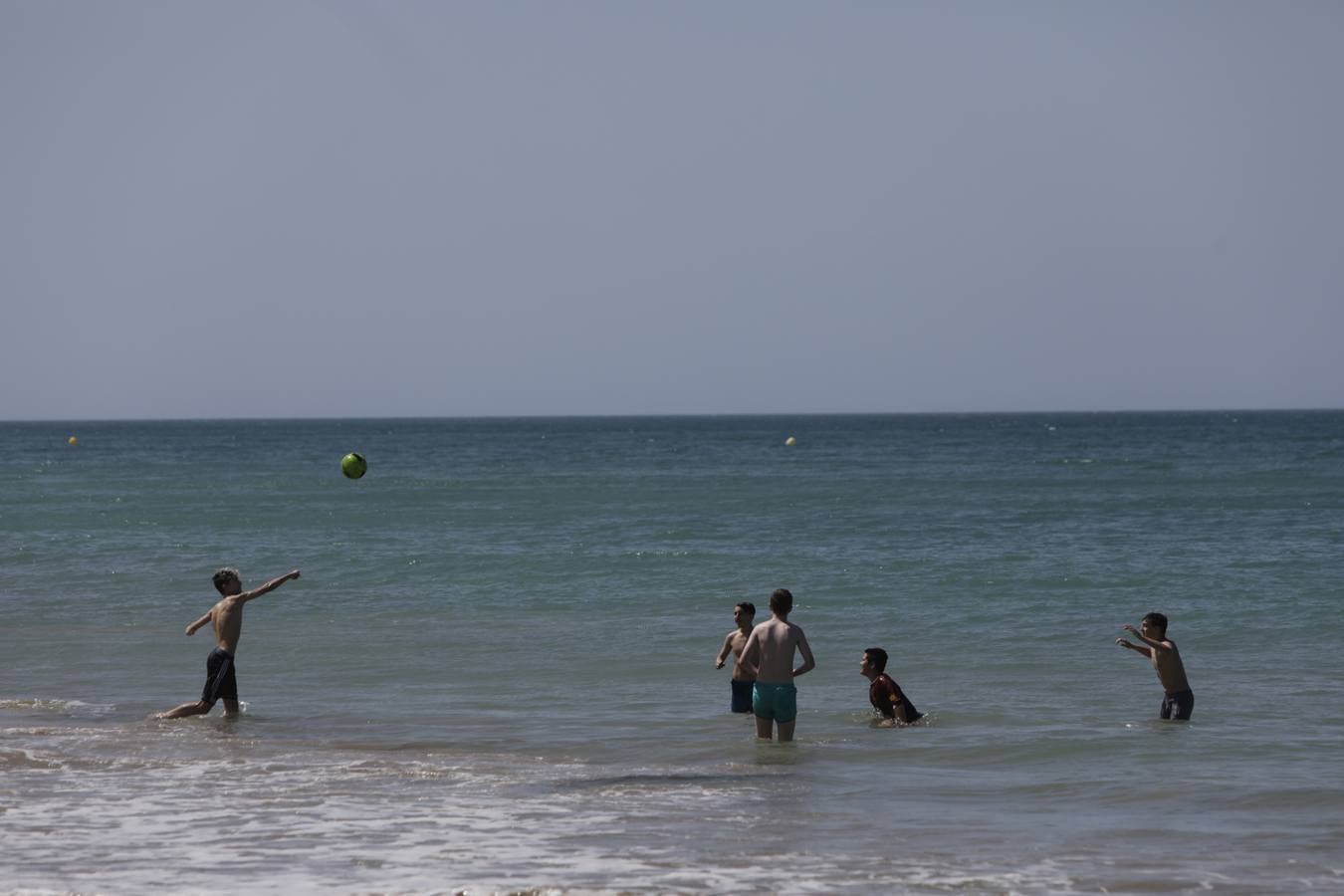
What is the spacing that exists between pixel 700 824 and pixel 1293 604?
13148 mm

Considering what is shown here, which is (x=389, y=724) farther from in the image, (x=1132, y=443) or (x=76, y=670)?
(x=1132, y=443)

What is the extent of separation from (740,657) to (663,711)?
5.63 ft

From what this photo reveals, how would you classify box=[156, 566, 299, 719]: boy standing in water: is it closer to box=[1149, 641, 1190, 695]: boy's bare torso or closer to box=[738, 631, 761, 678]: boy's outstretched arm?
box=[738, 631, 761, 678]: boy's outstretched arm

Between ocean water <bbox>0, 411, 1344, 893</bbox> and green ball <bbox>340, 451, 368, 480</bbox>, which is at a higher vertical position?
green ball <bbox>340, 451, 368, 480</bbox>

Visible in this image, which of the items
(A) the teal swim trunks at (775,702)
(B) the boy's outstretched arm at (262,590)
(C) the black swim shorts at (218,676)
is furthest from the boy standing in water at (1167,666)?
(C) the black swim shorts at (218,676)

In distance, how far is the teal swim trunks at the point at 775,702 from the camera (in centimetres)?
1171

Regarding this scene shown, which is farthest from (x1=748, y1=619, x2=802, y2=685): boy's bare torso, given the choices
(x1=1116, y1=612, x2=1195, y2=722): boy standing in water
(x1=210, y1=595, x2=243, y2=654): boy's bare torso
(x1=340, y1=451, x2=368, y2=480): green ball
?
(x1=340, y1=451, x2=368, y2=480): green ball

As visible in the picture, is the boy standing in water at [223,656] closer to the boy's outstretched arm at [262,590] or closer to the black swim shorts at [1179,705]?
the boy's outstretched arm at [262,590]

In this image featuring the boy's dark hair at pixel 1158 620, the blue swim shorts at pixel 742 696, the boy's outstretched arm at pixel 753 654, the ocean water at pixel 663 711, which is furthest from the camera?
the blue swim shorts at pixel 742 696

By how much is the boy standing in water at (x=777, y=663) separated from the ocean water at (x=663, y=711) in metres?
0.33

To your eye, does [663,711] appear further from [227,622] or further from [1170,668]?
[1170,668]

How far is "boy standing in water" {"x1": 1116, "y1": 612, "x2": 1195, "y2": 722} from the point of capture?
41.2 ft

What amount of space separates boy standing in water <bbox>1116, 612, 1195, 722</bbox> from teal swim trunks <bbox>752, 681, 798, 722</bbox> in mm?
2771

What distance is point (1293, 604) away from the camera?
65.6 feet
